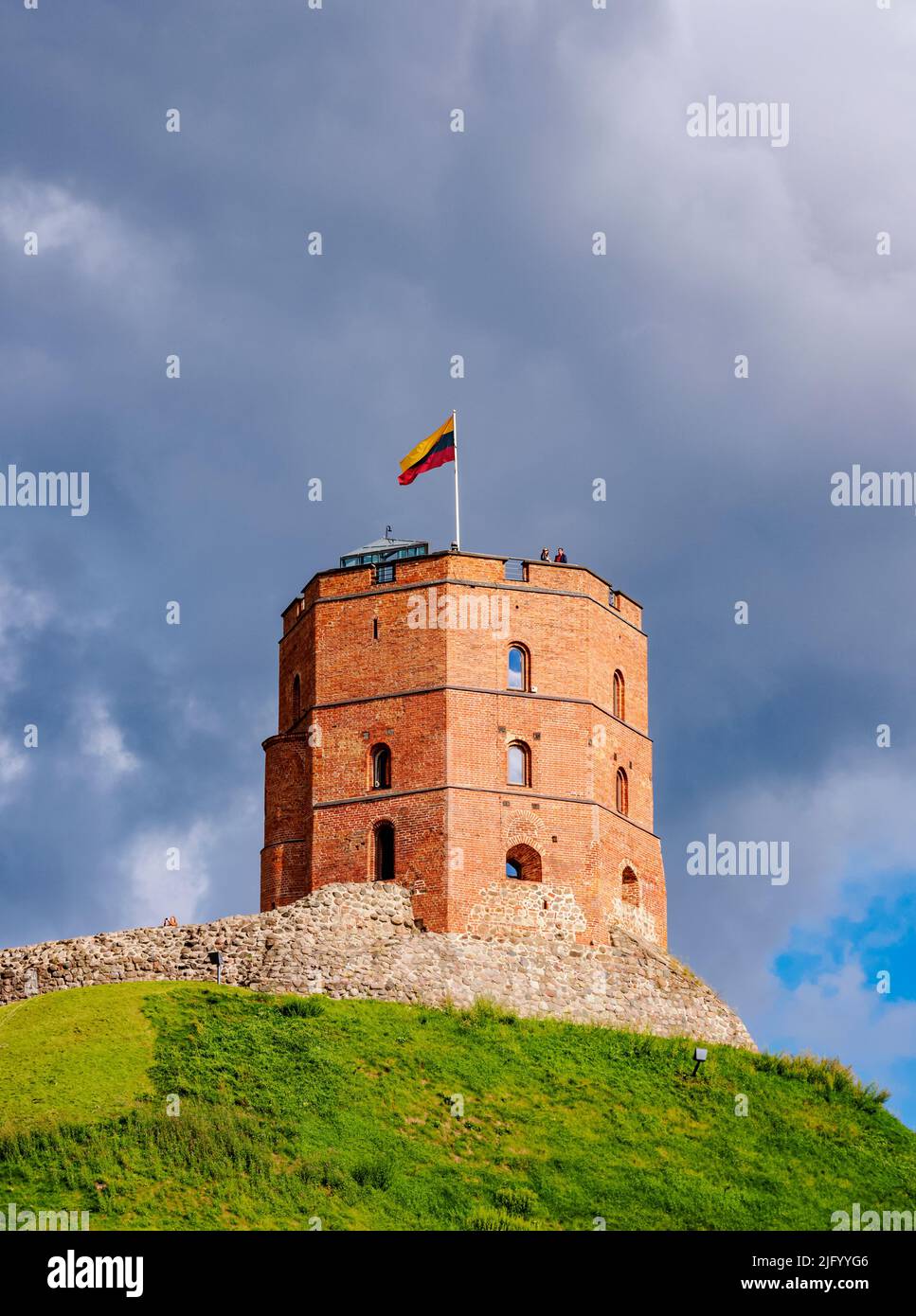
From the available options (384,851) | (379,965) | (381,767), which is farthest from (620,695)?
(379,965)

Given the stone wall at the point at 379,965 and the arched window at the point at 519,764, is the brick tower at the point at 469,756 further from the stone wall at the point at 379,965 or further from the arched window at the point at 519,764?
the stone wall at the point at 379,965

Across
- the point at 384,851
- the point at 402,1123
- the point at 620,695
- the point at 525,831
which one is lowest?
the point at 402,1123

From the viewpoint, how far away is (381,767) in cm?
5325

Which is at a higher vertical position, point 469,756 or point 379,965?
point 469,756

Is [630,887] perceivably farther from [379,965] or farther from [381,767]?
[379,965]

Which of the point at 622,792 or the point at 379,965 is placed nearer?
the point at 379,965

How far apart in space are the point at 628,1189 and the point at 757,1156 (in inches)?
160

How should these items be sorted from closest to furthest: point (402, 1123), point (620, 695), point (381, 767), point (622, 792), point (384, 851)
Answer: point (402, 1123)
point (384, 851)
point (381, 767)
point (622, 792)
point (620, 695)

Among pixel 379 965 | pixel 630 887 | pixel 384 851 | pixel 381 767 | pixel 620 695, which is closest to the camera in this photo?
pixel 379 965

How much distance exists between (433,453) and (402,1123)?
62.4 feet

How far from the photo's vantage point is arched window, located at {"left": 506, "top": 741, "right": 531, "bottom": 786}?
5284 centimetres

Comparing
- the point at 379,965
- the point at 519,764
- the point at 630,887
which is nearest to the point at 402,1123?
the point at 379,965
